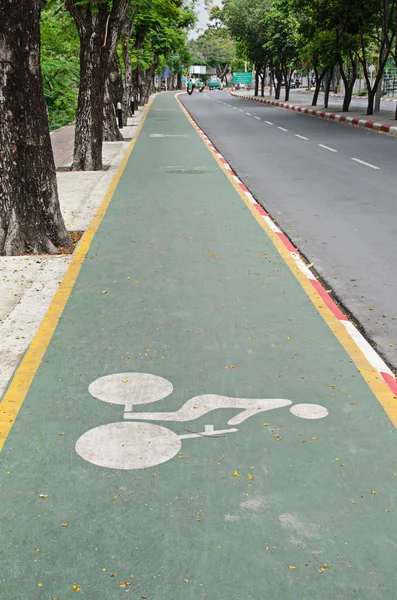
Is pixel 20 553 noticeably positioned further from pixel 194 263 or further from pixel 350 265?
pixel 350 265

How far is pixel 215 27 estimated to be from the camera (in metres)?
147

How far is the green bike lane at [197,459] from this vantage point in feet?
9.54

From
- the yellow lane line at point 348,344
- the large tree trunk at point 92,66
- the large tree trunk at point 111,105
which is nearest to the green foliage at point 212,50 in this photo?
the large tree trunk at point 111,105

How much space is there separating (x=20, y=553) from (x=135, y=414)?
54.3 inches

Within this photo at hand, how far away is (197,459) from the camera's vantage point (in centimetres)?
376

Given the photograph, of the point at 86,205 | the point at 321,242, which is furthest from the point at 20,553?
the point at 86,205

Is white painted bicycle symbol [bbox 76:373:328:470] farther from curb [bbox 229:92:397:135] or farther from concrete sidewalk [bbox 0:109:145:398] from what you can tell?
curb [bbox 229:92:397:135]

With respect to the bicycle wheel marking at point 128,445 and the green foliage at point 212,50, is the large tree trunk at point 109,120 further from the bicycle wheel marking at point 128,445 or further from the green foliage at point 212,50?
the green foliage at point 212,50

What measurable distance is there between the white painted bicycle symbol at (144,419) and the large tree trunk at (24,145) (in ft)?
13.0

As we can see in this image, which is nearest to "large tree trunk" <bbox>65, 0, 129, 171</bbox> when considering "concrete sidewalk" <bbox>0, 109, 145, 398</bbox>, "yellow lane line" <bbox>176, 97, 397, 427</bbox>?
"concrete sidewalk" <bbox>0, 109, 145, 398</bbox>

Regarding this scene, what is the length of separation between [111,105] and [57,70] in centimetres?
1685

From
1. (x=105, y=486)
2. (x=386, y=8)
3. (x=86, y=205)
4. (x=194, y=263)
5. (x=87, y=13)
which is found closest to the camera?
(x=105, y=486)

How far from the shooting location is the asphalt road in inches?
268

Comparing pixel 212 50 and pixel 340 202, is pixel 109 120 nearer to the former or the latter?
pixel 340 202
